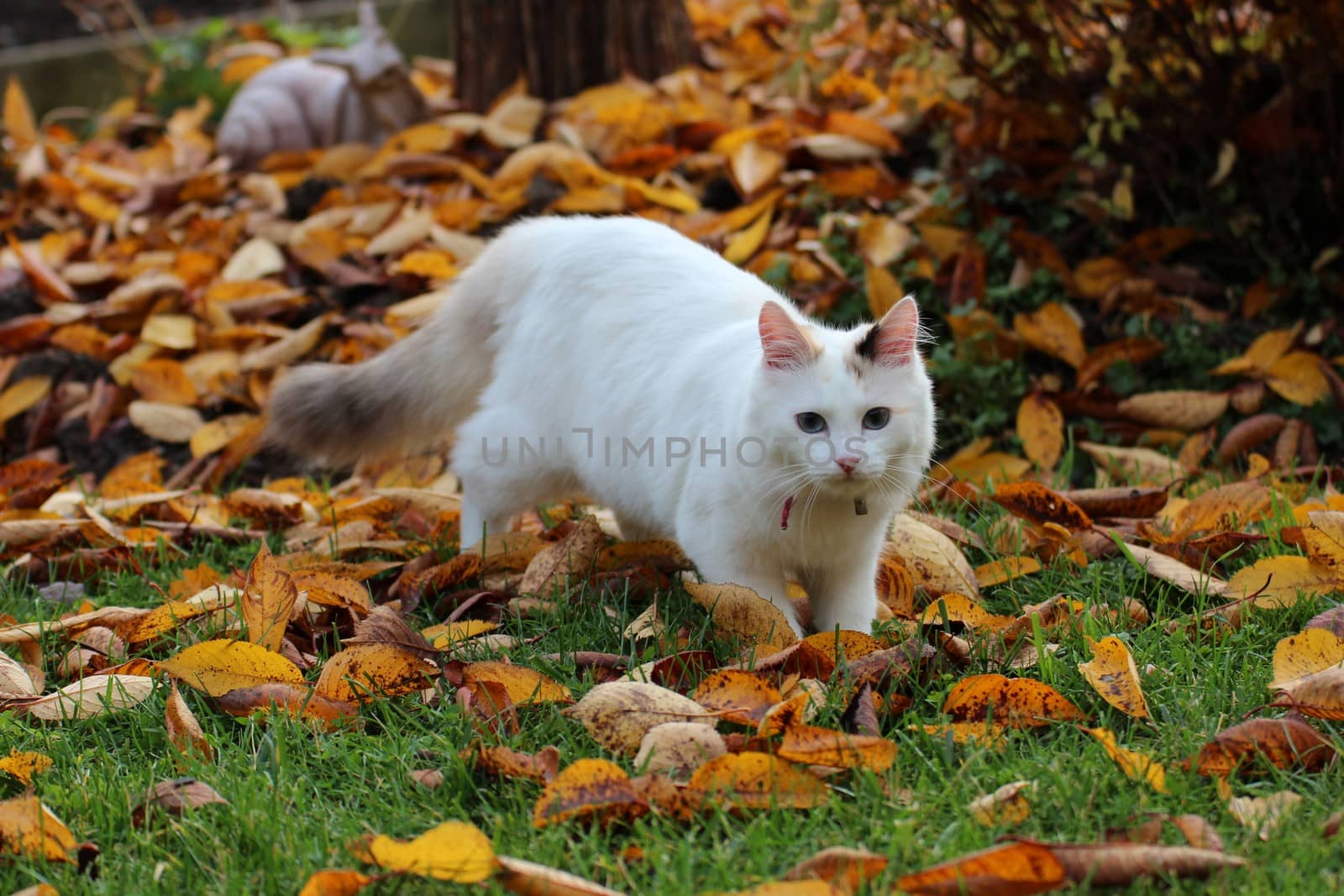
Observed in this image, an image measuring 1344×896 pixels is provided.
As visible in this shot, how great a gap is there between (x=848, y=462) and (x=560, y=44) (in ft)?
12.4

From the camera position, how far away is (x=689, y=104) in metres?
5.47

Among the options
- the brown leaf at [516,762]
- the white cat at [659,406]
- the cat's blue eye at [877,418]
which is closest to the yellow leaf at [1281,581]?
the white cat at [659,406]

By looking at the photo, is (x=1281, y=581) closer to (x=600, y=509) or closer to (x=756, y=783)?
(x=756, y=783)

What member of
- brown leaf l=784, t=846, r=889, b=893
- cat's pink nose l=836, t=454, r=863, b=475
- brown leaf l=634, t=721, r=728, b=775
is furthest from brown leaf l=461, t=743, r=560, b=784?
cat's pink nose l=836, t=454, r=863, b=475

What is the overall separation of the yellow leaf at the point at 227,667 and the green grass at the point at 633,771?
0.19 feet

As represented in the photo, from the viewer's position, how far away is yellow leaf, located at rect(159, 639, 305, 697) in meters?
2.54

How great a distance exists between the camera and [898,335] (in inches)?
103

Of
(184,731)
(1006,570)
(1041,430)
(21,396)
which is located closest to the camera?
(184,731)

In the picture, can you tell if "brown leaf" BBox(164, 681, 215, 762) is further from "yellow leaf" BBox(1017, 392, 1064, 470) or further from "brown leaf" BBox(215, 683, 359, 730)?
"yellow leaf" BBox(1017, 392, 1064, 470)

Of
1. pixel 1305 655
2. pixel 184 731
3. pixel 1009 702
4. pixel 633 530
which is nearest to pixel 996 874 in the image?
pixel 1009 702

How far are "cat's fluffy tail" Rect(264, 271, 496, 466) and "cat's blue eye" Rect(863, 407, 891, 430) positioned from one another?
4.36ft

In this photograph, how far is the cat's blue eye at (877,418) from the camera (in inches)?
103

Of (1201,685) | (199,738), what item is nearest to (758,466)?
(1201,685)

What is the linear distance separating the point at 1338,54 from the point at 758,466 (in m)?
2.75
